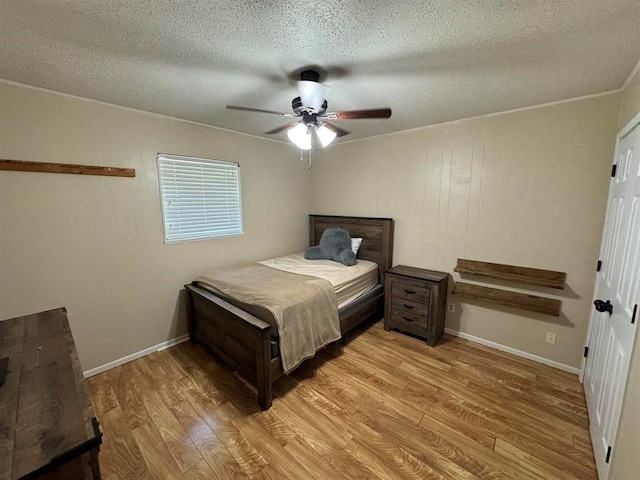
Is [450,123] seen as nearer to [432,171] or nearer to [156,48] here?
[432,171]

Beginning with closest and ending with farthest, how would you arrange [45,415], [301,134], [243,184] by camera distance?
1. [45,415]
2. [301,134]
3. [243,184]

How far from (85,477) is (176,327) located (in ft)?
7.19

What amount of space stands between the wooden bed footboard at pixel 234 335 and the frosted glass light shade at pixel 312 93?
64.8 inches

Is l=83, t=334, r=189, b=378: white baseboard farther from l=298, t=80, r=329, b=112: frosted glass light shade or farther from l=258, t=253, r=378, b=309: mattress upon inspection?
l=298, t=80, r=329, b=112: frosted glass light shade

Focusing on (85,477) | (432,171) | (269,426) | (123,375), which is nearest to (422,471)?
(269,426)

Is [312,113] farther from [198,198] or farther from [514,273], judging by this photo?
[514,273]

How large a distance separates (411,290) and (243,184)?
8.07 ft

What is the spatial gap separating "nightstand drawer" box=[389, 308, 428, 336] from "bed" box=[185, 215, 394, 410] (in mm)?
293

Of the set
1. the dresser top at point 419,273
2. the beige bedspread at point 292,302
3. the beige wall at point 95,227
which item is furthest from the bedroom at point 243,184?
the beige bedspread at point 292,302

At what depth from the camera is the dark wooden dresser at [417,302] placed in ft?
9.18

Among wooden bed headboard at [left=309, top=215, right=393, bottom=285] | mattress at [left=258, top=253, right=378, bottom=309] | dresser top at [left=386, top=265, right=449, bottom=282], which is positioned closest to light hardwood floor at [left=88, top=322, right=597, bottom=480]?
mattress at [left=258, top=253, right=378, bottom=309]

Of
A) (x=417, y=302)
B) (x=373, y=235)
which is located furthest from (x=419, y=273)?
(x=373, y=235)

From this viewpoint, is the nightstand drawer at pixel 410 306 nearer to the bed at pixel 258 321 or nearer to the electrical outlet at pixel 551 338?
the bed at pixel 258 321

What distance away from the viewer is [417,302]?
2902 mm
